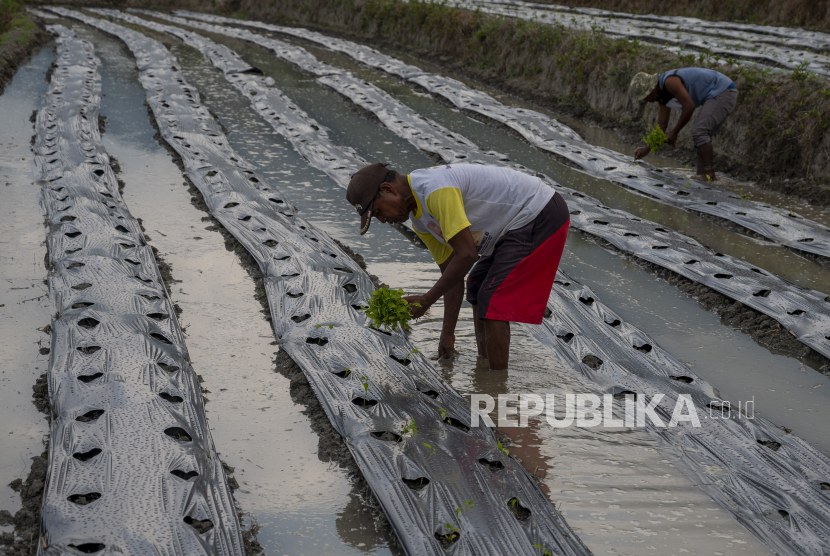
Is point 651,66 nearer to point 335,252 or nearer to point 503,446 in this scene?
point 335,252

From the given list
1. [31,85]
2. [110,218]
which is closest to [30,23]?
[31,85]

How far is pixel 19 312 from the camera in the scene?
3.96 m

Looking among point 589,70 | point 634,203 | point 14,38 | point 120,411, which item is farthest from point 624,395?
point 14,38

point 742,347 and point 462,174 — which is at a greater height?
point 462,174

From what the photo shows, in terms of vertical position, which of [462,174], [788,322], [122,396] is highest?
[462,174]

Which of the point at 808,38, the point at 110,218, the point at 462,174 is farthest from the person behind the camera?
the point at 808,38

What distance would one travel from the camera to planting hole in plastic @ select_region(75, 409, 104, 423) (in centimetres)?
293

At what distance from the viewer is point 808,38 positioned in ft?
39.1

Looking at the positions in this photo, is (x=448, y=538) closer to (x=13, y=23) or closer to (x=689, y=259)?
(x=689, y=259)

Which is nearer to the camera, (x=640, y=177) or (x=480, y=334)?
(x=480, y=334)

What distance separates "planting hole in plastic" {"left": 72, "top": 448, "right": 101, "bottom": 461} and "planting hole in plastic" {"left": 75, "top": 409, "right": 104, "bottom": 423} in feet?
0.69

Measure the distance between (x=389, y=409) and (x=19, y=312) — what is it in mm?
2205

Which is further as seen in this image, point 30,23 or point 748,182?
point 30,23

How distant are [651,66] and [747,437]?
6.89 meters
